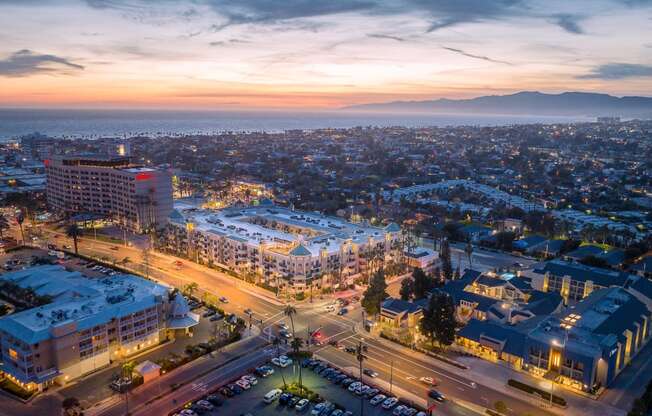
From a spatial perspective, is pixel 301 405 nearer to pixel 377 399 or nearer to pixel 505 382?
pixel 377 399

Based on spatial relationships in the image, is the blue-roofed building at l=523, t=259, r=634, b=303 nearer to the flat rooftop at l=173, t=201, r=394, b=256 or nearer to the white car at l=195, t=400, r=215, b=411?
the flat rooftop at l=173, t=201, r=394, b=256

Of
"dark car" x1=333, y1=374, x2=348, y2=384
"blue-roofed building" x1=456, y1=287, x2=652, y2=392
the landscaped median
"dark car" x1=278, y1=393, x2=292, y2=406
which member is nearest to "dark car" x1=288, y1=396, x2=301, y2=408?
"dark car" x1=278, y1=393, x2=292, y2=406

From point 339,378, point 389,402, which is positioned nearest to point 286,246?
point 339,378

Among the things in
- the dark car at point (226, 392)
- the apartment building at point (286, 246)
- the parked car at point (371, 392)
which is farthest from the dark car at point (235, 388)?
the apartment building at point (286, 246)

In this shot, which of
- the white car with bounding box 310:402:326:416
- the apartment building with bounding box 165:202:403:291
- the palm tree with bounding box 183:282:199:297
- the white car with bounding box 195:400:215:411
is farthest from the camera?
the apartment building with bounding box 165:202:403:291

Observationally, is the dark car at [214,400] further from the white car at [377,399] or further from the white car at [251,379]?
the white car at [377,399]
